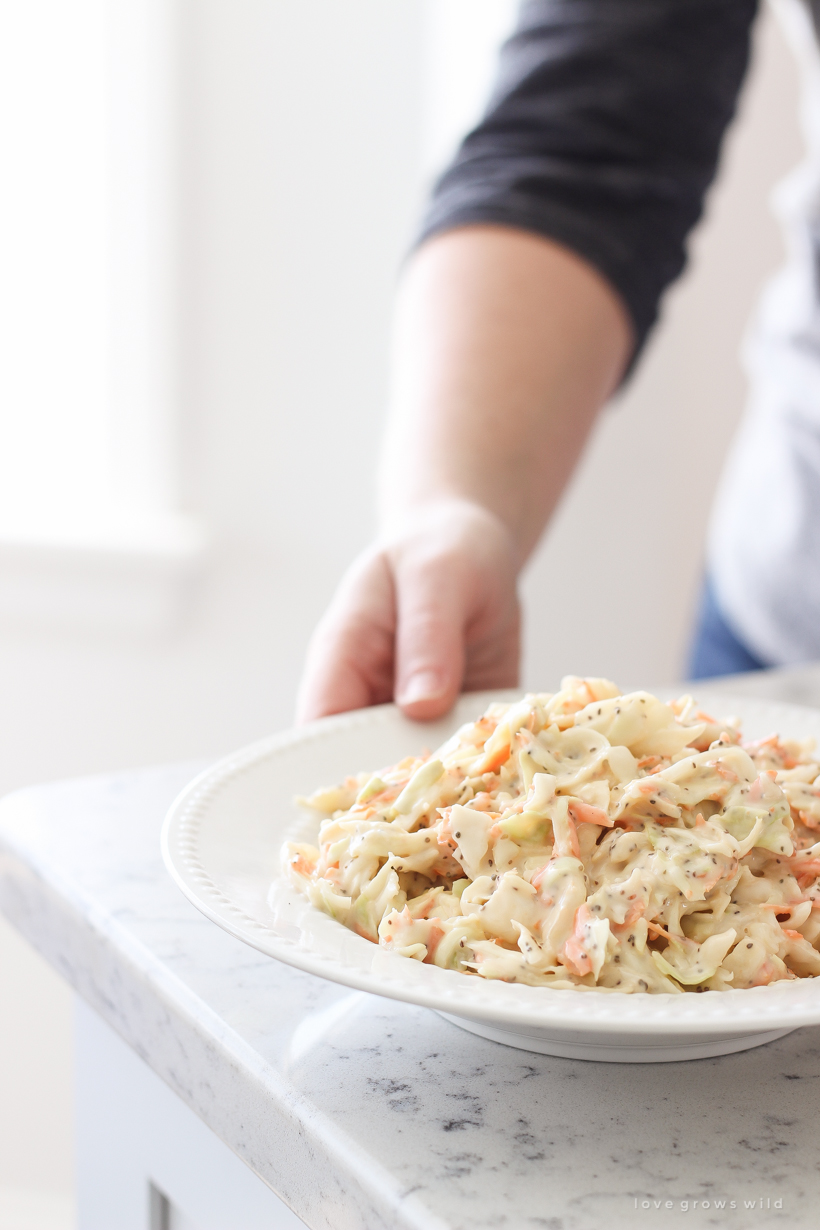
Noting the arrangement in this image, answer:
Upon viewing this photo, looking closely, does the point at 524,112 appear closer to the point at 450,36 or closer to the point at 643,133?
the point at 643,133

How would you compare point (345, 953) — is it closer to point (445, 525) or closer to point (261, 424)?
point (445, 525)

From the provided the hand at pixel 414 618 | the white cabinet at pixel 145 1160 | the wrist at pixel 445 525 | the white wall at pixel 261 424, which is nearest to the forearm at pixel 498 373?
the wrist at pixel 445 525

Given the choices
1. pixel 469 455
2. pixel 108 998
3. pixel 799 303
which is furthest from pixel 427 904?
pixel 799 303

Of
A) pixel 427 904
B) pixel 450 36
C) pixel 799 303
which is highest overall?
pixel 450 36

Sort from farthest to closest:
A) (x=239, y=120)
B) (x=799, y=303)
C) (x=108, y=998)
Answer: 1. (x=239, y=120)
2. (x=799, y=303)
3. (x=108, y=998)

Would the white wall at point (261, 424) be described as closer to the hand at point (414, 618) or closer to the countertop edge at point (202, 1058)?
the hand at point (414, 618)
